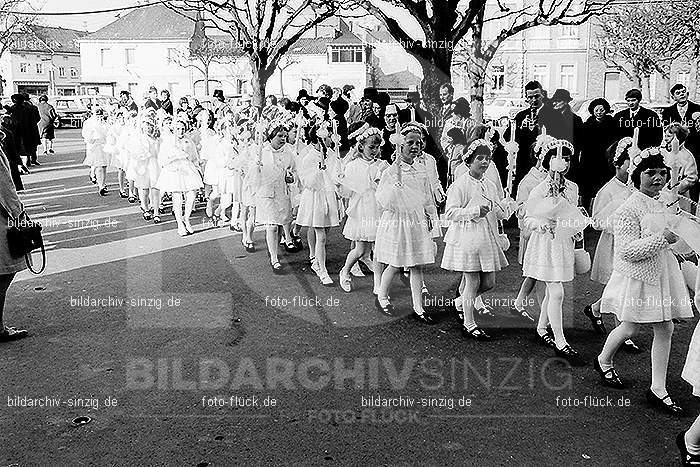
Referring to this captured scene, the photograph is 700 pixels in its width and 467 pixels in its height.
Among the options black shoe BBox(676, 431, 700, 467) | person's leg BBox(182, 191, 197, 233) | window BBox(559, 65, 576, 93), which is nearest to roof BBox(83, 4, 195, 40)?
window BBox(559, 65, 576, 93)

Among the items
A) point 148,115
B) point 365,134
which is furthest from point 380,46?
point 365,134

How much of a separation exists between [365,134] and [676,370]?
3.95 m

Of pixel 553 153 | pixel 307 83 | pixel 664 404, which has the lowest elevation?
pixel 664 404

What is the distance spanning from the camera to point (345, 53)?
188ft

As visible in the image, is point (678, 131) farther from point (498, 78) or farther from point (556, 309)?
point (498, 78)

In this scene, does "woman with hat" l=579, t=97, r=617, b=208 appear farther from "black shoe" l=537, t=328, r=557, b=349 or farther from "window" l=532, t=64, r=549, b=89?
"window" l=532, t=64, r=549, b=89

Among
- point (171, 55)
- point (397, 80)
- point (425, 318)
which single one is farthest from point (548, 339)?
point (171, 55)

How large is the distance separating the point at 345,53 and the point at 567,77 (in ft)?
55.2

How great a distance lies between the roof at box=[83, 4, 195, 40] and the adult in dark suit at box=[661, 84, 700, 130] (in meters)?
54.0

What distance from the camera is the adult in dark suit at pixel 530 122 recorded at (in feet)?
34.7

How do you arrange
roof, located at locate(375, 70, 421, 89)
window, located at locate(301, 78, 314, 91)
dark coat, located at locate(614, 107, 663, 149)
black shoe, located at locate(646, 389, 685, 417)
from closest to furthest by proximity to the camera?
black shoe, located at locate(646, 389, 685, 417) → dark coat, located at locate(614, 107, 663, 149) → window, located at locate(301, 78, 314, 91) → roof, located at locate(375, 70, 421, 89)

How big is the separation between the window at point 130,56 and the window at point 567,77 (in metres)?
34.6

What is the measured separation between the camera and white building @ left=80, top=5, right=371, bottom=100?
5684 centimetres

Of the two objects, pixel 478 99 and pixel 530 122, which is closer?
pixel 530 122
